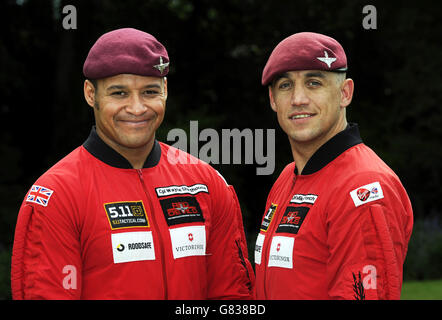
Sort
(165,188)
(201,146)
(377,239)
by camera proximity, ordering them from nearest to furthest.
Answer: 1. (377,239)
2. (165,188)
3. (201,146)

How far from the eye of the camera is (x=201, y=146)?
10719mm

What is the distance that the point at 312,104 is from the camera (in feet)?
13.0

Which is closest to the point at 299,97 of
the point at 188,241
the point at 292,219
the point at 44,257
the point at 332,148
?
the point at 332,148

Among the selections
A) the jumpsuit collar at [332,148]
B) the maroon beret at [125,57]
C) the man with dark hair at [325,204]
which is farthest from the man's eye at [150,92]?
the jumpsuit collar at [332,148]

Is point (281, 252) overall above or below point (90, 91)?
below

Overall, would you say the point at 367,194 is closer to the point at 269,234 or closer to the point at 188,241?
the point at 269,234

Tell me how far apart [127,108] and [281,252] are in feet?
4.16

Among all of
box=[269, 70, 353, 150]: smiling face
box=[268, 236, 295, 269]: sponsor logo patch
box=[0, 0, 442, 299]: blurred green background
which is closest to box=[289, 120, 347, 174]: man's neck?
box=[269, 70, 353, 150]: smiling face

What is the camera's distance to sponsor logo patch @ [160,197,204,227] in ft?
12.7

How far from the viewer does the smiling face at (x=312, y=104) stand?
156 inches

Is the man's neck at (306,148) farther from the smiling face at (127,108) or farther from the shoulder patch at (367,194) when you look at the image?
the smiling face at (127,108)

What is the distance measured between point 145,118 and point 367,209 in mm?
1415
